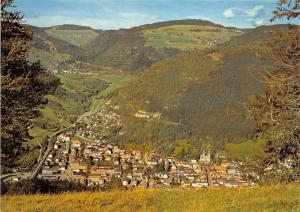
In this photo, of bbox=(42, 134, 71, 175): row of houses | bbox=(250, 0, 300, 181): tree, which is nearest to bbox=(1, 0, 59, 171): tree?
bbox=(250, 0, 300, 181): tree

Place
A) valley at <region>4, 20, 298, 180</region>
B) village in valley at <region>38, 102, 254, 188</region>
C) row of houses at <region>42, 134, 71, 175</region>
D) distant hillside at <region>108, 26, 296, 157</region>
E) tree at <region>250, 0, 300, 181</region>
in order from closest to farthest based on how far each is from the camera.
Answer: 1. tree at <region>250, 0, 300, 181</region>
2. village in valley at <region>38, 102, 254, 188</region>
3. row of houses at <region>42, 134, 71, 175</region>
4. valley at <region>4, 20, 298, 180</region>
5. distant hillside at <region>108, 26, 296, 157</region>

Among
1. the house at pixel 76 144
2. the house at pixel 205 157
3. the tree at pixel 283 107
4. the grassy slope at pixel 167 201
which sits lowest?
the house at pixel 205 157

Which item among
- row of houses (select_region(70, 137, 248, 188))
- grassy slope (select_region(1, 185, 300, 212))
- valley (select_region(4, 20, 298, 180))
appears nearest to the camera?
grassy slope (select_region(1, 185, 300, 212))

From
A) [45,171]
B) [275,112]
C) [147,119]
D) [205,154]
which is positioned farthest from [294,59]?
[147,119]

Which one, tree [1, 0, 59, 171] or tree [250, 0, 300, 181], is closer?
tree [1, 0, 59, 171]

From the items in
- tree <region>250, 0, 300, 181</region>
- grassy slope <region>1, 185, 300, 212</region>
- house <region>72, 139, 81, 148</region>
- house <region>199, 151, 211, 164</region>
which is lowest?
house <region>199, 151, 211, 164</region>

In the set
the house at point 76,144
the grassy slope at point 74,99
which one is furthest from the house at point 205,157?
the grassy slope at point 74,99

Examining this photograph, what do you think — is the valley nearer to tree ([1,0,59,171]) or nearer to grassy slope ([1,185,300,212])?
tree ([1,0,59,171])

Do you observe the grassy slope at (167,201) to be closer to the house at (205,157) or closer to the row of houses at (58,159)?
the row of houses at (58,159)
